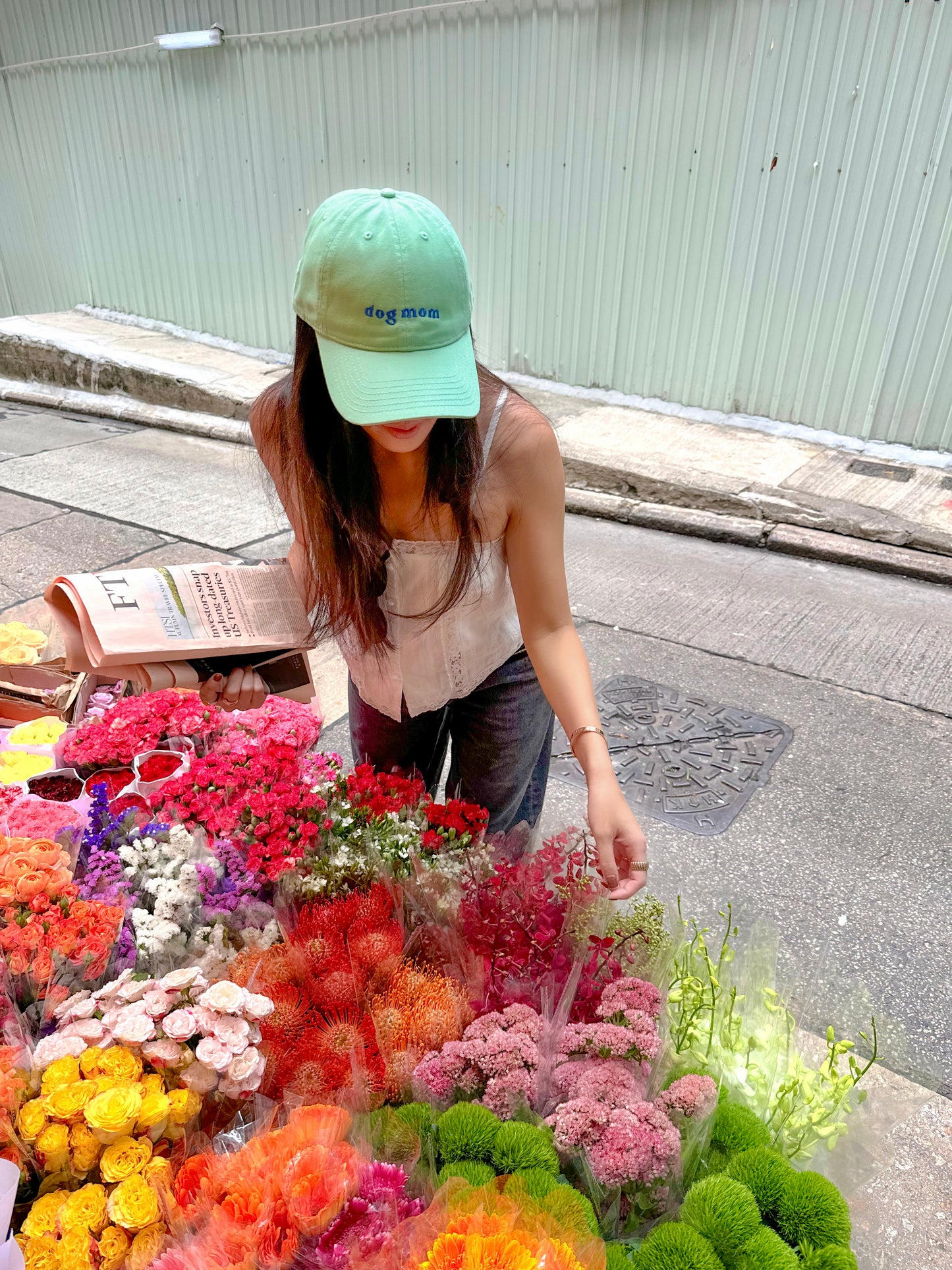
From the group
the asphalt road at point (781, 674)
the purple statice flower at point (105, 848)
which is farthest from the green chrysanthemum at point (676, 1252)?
the purple statice flower at point (105, 848)

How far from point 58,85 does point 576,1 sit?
5398mm

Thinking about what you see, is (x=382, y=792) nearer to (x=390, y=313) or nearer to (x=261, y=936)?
(x=261, y=936)

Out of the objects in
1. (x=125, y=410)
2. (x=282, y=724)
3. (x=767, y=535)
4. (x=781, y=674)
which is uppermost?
(x=282, y=724)

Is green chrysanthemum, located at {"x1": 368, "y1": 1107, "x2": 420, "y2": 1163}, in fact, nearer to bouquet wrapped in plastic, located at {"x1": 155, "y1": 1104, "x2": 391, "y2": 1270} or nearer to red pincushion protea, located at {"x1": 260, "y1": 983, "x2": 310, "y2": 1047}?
bouquet wrapped in plastic, located at {"x1": 155, "y1": 1104, "x2": 391, "y2": 1270}

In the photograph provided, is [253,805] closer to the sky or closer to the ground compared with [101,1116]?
closer to the ground

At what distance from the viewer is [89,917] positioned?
4.40 ft

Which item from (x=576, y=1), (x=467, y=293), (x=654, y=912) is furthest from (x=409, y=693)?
(x=576, y=1)

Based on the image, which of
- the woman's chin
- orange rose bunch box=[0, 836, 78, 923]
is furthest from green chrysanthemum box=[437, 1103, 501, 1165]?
the woman's chin

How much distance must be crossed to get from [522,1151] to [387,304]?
109 cm

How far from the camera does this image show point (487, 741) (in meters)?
1.92

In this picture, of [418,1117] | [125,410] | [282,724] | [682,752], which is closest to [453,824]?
[418,1117]

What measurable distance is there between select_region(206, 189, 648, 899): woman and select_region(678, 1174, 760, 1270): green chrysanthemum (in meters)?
0.45

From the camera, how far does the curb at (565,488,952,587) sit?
457cm

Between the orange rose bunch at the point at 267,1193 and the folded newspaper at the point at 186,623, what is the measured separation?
0.66 meters
